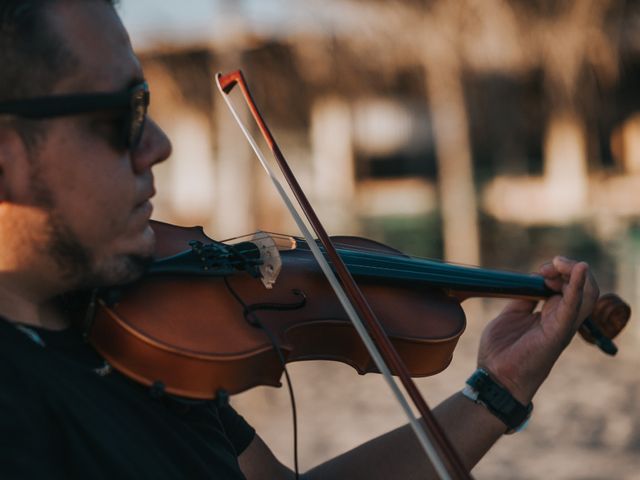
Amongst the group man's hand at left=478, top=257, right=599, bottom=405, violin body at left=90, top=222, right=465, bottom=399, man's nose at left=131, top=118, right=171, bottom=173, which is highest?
man's nose at left=131, top=118, right=171, bottom=173

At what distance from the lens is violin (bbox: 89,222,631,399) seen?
4.44 feet

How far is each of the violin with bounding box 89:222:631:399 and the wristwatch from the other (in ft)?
0.31

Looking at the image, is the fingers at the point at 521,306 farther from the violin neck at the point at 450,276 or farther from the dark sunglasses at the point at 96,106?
the dark sunglasses at the point at 96,106

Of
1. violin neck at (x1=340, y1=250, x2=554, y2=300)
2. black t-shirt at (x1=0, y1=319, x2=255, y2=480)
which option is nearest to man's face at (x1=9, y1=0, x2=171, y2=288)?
black t-shirt at (x1=0, y1=319, x2=255, y2=480)

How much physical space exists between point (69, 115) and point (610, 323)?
134 centimetres

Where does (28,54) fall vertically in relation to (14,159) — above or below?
above

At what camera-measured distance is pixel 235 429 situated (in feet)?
5.01

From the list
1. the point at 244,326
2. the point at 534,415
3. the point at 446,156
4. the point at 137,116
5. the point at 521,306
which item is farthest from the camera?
the point at 446,156

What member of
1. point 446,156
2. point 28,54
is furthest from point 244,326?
point 446,156

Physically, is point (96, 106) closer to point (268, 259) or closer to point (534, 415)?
point (268, 259)

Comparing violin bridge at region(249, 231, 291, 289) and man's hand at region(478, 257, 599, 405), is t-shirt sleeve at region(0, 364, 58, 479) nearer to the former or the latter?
violin bridge at region(249, 231, 291, 289)

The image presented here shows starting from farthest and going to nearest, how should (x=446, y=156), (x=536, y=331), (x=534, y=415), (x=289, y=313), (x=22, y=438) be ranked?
(x=446, y=156)
(x=534, y=415)
(x=536, y=331)
(x=289, y=313)
(x=22, y=438)

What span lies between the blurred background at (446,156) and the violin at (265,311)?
2623 mm

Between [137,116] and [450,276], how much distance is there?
0.92m
